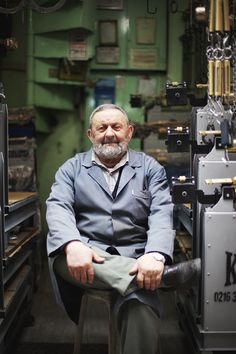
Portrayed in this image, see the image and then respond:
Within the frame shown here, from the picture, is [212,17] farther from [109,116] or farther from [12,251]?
[12,251]

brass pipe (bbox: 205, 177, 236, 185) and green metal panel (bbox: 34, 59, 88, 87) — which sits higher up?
green metal panel (bbox: 34, 59, 88, 87)

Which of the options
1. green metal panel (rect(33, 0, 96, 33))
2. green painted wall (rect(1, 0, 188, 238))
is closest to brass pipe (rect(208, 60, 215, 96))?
green metal panel (rect(33, 0, 96, 33))

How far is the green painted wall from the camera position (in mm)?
4113

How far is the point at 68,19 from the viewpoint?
393 cm

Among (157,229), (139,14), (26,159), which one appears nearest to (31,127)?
(26,159)

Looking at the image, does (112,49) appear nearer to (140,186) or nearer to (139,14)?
(139,14)

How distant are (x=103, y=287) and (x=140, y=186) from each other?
0.55 metres

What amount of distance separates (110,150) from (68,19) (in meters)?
2.19

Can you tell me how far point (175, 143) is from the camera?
228 centimetres

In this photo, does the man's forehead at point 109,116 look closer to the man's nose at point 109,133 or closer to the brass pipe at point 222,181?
the man's nose at point 109,133

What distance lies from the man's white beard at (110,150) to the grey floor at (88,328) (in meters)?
1.28

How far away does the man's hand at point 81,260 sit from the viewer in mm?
1801

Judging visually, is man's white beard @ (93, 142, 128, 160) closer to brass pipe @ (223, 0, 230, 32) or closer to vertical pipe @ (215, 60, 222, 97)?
vertical pipe @ (215, 60, 222, 97)

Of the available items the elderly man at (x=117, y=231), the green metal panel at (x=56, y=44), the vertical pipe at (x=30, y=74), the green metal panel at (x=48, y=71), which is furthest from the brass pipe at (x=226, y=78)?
the green metal panel at (x=48, y=71)
